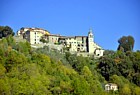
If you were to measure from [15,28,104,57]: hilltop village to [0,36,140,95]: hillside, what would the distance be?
1414 mm

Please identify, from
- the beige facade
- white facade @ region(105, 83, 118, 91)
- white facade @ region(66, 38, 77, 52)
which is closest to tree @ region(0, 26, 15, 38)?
the beige facade

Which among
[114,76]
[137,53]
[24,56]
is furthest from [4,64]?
[137,53]

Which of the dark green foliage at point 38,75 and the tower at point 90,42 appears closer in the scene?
the dark green foliage at point 38,75

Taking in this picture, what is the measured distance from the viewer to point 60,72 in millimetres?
38656

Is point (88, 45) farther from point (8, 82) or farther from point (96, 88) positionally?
point (8, 82)

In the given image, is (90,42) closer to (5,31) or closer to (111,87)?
(5,31)

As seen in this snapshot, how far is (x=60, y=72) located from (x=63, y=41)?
13073 millimetres

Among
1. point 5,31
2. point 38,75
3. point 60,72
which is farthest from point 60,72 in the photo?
point 5,31

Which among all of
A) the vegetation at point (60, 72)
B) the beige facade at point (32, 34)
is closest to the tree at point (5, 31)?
the beige facade at point (32, 34)

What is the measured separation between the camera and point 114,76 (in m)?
43.6

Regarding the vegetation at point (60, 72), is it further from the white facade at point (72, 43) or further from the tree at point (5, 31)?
the tree at point (5, 31)

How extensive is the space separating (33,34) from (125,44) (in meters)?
9.33

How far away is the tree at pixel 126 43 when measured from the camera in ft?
170

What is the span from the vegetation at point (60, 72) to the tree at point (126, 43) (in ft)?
5.26
